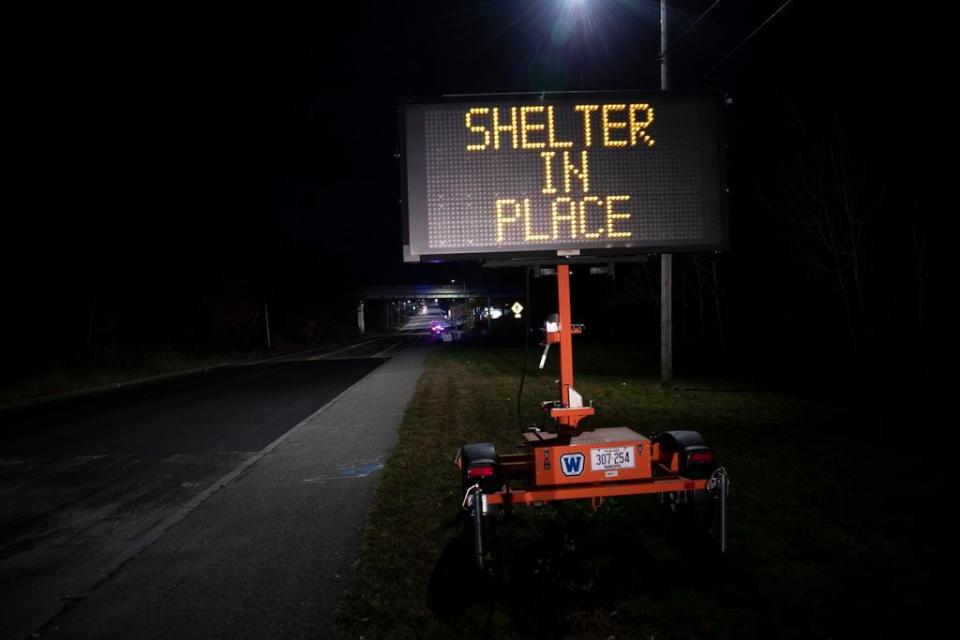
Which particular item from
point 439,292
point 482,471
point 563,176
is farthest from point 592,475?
point 439,292

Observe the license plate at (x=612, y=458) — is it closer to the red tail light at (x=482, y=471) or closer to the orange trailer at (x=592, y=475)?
the orange trailer at (x=592, y=475)

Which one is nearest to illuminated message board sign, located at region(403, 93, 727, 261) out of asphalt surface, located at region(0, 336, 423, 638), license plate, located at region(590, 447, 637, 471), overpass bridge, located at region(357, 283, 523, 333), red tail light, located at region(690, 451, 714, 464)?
license plate, located at region(590, 447, 637, 471)

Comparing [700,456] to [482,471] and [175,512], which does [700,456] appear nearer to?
[482,471]

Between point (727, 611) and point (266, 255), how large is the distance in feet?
203

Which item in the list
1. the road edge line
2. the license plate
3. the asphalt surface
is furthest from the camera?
the license plate

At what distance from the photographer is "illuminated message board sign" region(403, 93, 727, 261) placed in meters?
4.53

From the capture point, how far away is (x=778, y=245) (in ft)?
114

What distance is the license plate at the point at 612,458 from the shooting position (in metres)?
4.16

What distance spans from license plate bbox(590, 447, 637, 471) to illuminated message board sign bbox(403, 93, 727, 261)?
1.70 m

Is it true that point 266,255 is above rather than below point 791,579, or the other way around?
above

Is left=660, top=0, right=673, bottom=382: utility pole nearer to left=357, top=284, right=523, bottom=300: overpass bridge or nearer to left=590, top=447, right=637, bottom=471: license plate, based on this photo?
left=590, top=447, right=637, bottom=471: license plate

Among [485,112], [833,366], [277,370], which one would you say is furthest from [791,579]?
[277,370]

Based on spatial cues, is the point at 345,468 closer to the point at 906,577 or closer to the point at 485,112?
the point at 485,112

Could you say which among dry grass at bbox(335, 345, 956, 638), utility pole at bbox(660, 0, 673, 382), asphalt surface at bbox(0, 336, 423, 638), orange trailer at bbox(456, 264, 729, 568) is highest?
utility pole at bbox(660, 0, 673, 382)
